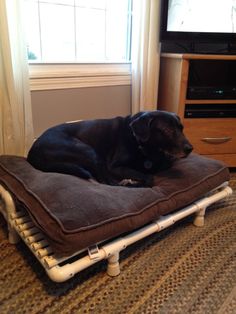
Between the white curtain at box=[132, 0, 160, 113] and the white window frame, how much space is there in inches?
4.7

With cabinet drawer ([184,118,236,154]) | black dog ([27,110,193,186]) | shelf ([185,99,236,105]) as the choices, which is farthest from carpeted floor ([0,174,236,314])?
shelf ([185,99,236,105])

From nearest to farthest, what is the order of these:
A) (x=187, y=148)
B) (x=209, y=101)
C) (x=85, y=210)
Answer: (x=85, y=210) < (x=187, y=148) < (x=209, y=101)

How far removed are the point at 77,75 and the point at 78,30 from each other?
34 centimetres

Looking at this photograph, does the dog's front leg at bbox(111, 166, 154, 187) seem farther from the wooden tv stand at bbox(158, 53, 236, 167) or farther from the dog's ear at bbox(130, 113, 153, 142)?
the wooden tv stand at bbox(158, 53, 236, 167)

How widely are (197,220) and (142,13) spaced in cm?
146

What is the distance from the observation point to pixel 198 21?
2096 millimetres

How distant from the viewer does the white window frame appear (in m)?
1.93

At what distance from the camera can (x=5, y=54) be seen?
1594 mm

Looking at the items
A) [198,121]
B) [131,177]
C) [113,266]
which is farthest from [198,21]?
[113,266]

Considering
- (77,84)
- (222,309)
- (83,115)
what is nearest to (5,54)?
(77,84)

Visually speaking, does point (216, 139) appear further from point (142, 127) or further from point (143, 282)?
point (143, 282)

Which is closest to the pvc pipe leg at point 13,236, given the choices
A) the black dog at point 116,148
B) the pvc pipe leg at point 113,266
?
the black dog at point 116,148

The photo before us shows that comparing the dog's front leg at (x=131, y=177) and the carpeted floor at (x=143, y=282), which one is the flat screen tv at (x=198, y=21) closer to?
the dog's front leg at (x=131, y=177)

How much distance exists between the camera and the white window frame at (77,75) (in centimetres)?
193
